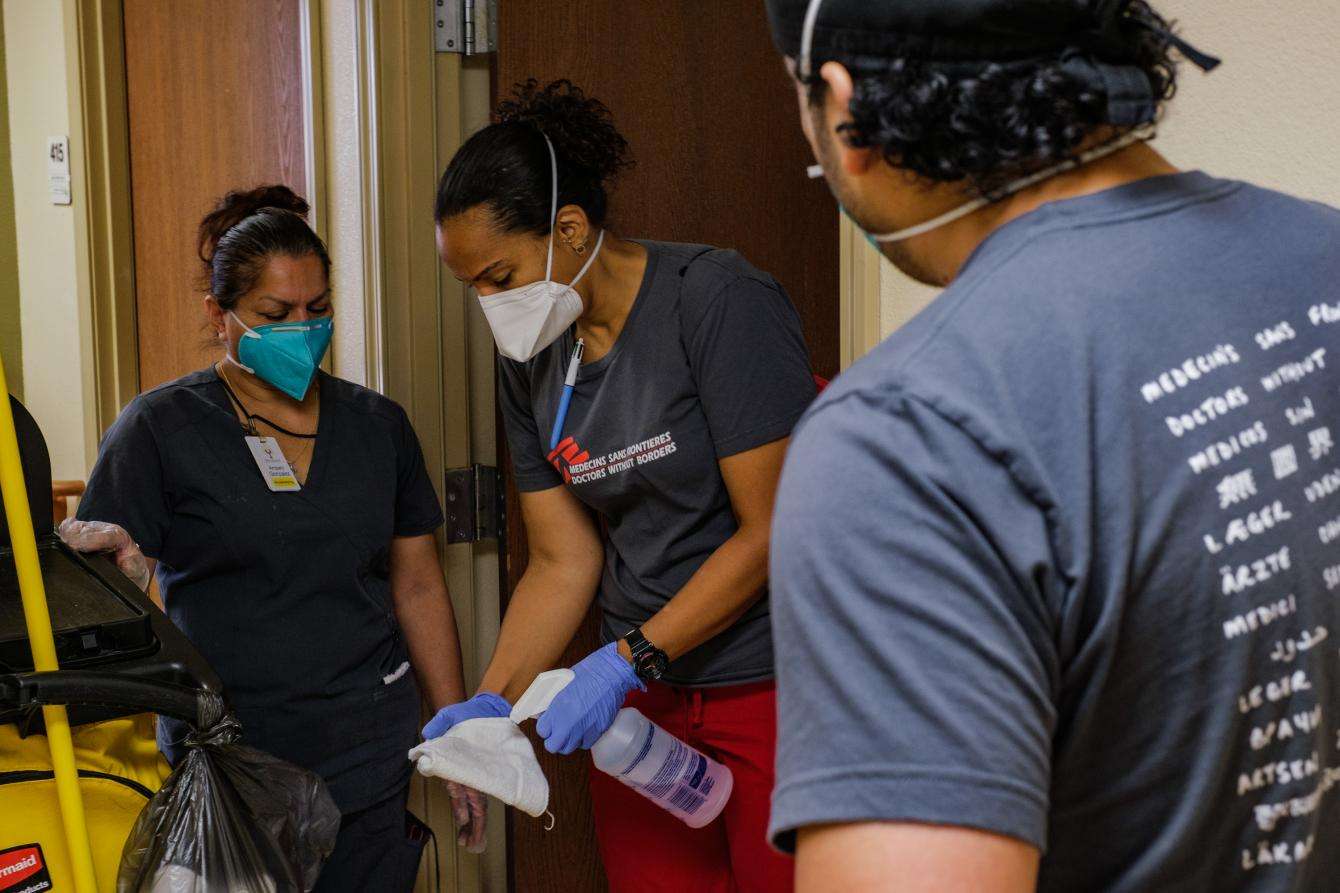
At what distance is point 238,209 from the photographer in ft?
5.25

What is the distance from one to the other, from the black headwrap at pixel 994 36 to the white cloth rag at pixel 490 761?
909mm

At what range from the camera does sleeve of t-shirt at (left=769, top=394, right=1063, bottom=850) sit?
46cm

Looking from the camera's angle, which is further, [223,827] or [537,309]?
[537,309]

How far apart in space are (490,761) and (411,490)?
0.48m

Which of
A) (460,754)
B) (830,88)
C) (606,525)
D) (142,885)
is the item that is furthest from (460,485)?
(830,88)

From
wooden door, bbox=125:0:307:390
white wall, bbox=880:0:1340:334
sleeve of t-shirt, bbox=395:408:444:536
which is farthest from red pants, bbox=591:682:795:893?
wooden door, bbox=125:0:307:390

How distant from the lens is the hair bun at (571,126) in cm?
147

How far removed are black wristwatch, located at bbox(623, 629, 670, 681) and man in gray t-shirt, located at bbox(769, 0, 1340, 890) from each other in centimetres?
82

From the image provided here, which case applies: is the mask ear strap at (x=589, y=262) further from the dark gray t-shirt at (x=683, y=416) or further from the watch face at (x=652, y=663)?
the watch face at (x=652, y=663)

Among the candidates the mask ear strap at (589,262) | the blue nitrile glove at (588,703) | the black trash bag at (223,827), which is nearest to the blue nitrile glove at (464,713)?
the blue nitrile glove at (588,703)

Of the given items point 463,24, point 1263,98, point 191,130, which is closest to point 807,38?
point 1263,98

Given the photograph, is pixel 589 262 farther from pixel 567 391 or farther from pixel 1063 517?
pixel 1063 517

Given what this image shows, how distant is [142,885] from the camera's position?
3.06ft

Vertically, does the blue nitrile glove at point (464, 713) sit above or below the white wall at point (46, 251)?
below
